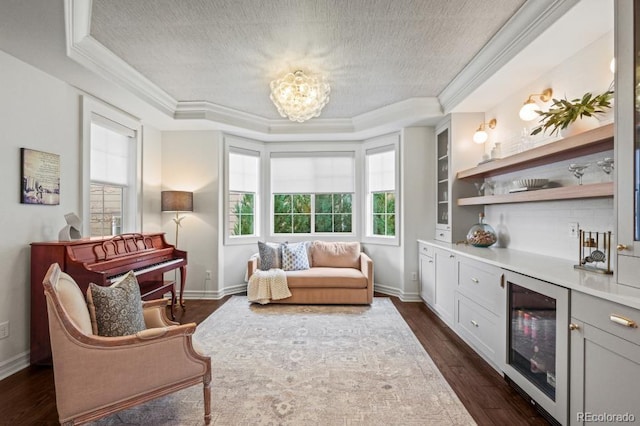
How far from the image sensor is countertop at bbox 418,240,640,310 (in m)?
1.47

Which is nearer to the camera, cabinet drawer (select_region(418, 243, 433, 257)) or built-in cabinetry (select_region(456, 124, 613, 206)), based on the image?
built-in cabinetry (select_region(456, 124, 613, 206))

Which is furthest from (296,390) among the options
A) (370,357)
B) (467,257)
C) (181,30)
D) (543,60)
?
(543,60)

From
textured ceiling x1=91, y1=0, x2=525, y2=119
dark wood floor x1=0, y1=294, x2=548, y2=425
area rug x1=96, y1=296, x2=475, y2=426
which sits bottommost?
dark wood floor x1=0, y1=294, x2=548, y2=425

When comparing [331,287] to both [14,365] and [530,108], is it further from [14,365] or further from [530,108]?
[14,365]

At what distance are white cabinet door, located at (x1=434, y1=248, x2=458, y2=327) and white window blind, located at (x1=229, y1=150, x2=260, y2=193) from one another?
317 cm

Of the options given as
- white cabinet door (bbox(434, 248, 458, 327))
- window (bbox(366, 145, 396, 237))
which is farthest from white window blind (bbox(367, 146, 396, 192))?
white cabinet door (bbox(434, 248, 458, 327))

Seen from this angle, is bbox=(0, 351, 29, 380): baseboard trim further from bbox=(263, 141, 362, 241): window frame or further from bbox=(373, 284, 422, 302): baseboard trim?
bbox=(373, 284, 422, 302): baseboard trim

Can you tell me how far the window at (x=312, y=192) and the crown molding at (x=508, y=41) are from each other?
7.42 ft

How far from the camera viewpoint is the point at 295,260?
15.3ft

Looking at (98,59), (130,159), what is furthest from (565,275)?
(130,159)

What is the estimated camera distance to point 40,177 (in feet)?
9.14

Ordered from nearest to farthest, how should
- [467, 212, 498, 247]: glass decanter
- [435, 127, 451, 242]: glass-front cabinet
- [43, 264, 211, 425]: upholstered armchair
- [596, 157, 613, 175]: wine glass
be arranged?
[43, 264, 211, 425]: upholstered armchair, [596, 157, 613, 175]: wine glass, [467, 212, 498, 247]: glass decanter, [435, 127, 451, 242]: glass-front cabinet

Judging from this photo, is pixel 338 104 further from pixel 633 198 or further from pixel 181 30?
pixel 633 198

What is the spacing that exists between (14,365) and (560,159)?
4.89 m
